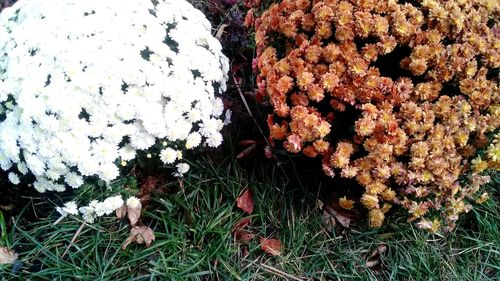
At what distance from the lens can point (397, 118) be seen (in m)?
2.30

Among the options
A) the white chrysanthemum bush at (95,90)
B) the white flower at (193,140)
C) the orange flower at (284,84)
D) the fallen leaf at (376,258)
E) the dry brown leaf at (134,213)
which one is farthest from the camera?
the fallen leaf at (376,258)

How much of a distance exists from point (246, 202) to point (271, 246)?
0.27 metres

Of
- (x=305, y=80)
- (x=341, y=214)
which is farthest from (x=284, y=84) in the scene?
(x=341, y=214)

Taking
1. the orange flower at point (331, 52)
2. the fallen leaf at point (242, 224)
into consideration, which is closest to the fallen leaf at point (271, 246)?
the fallen leaf at point (242, 224)

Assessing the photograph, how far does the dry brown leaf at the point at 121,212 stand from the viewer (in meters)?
2.59

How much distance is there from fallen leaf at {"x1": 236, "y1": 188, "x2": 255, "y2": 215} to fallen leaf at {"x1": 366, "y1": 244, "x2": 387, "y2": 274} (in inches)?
26.8

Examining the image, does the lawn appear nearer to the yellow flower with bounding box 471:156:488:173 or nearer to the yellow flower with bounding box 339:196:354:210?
the yellow flower with bounding box 339:196:354:210

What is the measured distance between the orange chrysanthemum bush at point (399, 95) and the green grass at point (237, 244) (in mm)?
375

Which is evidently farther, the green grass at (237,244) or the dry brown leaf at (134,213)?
the dry brown leaf at (134,213)

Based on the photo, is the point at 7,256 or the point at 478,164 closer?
the point at 478,164

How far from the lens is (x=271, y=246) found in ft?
8.72

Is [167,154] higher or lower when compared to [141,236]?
higher

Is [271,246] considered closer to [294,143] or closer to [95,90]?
[294,143]

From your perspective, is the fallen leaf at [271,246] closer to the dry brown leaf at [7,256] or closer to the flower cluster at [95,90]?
the flower cluster at [95,90]
